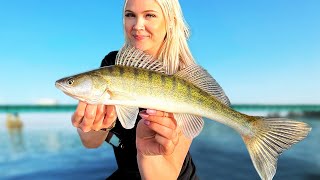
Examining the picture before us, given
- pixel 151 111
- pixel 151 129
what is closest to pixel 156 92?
pixel 151 111

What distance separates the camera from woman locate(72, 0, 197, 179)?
386 cm

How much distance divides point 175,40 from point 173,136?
1.67 m

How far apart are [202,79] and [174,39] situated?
1.71 meters

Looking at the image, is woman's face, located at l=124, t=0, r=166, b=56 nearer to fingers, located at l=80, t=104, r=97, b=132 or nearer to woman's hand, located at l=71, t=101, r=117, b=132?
woman's hand, located at l=71, t=101, r=117, b=132

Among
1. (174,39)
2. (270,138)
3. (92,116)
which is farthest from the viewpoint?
(174,39)

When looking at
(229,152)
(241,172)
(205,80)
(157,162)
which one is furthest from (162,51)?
(229,152)

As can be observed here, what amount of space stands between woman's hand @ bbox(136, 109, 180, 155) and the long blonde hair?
3.52ft

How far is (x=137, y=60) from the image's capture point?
3109mm

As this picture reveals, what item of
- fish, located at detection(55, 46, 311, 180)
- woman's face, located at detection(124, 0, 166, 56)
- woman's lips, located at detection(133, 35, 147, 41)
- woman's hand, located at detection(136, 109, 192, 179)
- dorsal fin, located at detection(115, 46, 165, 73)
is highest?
woman's face, located at detection(124, 0, 166, 56)

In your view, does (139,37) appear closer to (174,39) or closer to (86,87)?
(174,39)

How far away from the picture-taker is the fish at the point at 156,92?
10.0 feet

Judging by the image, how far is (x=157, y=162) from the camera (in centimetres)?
425

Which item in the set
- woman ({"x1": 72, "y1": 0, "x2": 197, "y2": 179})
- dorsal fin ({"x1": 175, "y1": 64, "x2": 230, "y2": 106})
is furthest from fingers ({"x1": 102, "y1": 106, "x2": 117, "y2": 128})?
dorsal fin ({"x1": 175, "y1": 64, "x2": 230, "y2": 106})

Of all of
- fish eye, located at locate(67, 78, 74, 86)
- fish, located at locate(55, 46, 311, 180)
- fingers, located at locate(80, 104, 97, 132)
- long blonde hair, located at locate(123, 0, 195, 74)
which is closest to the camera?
fish, located at locate(55, 46, 311, 180)
